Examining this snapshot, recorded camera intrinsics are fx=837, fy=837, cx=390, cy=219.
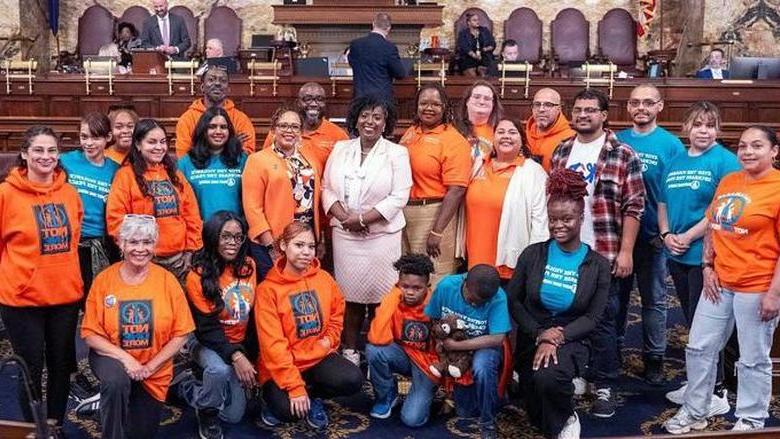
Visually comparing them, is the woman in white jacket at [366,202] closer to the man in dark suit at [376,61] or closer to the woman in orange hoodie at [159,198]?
the woman in orange hoodie at [159,198]

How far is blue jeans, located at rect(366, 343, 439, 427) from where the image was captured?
12.1ft

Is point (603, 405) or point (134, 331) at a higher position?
point (134, 331)

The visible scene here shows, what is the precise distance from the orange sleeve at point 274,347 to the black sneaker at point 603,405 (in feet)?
4.33

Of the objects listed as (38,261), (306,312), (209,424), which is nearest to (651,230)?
(306,312)

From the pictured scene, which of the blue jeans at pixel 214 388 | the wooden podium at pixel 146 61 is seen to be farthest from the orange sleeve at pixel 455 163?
the wooden podium at pixel 146 61

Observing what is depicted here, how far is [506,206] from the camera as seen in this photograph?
3816 mm

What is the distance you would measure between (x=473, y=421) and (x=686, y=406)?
92 cm

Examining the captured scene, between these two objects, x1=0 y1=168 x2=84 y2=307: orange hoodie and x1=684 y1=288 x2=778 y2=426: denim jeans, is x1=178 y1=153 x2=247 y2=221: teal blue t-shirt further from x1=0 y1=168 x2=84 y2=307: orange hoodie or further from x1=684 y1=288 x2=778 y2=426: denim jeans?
x1=684 y1=288 x2=778 y2=426: denim jeans

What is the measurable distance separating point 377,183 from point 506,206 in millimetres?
615

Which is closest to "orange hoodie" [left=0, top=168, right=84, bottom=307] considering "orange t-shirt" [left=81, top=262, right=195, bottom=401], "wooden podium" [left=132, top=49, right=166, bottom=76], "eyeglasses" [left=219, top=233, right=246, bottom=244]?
"orange t-shirt" [left=81, top=262, right=195, bottom=401]

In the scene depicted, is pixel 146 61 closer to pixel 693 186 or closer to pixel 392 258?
pixel 392 258

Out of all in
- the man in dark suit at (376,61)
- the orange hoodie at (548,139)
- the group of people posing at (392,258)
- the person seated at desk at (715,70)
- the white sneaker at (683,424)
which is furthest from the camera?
the person seated at desk at (715,70)

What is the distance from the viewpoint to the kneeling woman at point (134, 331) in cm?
315

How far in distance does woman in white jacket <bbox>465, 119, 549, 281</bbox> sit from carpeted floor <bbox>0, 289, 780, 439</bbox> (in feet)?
2.30
